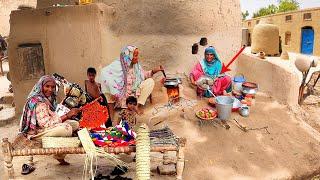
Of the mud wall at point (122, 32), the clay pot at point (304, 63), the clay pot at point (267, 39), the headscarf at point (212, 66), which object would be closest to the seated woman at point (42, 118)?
the mud wall at point (122, 32)

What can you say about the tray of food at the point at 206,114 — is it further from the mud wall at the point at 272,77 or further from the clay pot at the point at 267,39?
the clay pot at the point at 267,39

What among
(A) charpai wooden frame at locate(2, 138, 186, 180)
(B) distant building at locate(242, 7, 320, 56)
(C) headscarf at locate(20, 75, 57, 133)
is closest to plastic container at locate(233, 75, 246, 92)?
(A) charpai wooden frame at locate(2, 138, 186, 180)

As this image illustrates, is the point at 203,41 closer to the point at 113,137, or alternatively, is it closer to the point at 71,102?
the point at 71,102

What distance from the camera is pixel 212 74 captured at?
6234 millimetres

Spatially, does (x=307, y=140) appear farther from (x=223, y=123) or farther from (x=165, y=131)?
(x=165, y=131)

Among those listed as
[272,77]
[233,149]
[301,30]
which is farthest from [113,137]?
[301,30]

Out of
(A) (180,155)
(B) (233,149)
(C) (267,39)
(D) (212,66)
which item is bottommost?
(B) (233,149)

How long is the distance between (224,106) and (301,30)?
638 inches

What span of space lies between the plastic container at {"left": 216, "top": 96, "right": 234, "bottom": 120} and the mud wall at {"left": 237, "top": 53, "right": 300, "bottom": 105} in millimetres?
1751

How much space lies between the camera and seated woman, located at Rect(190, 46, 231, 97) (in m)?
6.11

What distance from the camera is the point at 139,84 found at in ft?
18.2

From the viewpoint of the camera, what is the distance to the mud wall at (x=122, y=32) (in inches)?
232

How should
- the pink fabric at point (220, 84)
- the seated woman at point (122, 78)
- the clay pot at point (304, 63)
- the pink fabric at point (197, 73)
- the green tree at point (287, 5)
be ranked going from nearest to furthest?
the seated woman at point (122, 78), the pink fabric at point (220, 84), the pink fabric at point (197, 73), the clay pot at point (304, 63), the green tree at point (287, 5)

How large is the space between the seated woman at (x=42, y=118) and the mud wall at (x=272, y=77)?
4.67m
